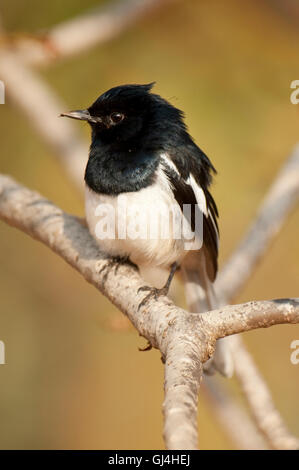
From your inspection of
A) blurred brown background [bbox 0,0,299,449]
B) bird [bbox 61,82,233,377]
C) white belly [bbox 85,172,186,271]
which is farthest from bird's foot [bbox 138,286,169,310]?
blurred brown background [bbox 0,0,299,449]

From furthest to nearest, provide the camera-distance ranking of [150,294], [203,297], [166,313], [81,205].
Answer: [81,205] → [203,297] → [150,294] → [166,313]

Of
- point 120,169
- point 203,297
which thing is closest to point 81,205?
point 203,297

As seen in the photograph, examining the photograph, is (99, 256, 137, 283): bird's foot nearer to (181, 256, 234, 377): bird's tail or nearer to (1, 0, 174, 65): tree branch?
(181, 256, 234, 377): bird's tail

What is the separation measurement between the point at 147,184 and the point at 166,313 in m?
0.82

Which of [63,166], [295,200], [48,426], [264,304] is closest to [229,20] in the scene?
[63,166]

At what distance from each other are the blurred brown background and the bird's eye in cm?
185

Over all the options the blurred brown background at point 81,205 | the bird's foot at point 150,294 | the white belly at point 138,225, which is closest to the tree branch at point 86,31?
the blurred brown background at point 81,205

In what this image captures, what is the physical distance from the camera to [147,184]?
119 inches

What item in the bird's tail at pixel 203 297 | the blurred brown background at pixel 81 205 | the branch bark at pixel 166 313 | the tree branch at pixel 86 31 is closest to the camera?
the branch bark at pixel 166 313

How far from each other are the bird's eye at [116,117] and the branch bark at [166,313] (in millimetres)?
547

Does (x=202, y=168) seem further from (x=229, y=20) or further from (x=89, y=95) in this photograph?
(x=229, y=20)

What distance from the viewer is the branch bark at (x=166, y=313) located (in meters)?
1.80

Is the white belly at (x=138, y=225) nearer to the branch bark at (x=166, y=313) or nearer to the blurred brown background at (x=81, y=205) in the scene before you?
the branch bark at (x=166, y=313)

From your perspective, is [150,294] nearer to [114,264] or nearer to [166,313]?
[166,313]
